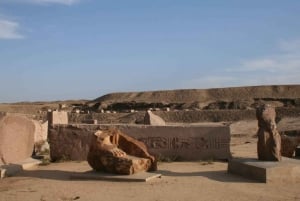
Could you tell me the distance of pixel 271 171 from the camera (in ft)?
27.4

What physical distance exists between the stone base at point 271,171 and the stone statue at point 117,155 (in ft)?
6.11

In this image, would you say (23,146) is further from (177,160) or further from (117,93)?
(117,93)

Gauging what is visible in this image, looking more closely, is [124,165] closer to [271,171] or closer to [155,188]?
[155,188]

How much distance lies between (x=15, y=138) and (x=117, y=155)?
3479 millimetres

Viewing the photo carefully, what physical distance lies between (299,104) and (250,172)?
37584 millimetres

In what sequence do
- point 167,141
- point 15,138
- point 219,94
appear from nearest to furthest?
point 15,138 → point 167,141 → point 219,94

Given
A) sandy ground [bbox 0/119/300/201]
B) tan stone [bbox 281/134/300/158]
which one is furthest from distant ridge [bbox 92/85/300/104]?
sandy ground [bbox 0/119/300/201]

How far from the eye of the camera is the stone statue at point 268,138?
9.23 metres

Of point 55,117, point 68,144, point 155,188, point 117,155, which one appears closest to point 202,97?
point 55,117

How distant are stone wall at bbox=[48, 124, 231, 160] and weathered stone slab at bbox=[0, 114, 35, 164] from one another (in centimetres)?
64

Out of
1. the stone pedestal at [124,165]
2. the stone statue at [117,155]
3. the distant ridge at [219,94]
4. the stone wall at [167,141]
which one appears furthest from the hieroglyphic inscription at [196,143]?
the distant ridge at [219,94]

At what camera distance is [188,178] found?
8.84 m

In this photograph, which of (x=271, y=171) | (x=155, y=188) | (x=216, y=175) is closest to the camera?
(x=155, y=188)

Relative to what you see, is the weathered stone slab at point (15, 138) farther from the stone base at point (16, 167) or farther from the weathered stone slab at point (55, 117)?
the weathered stone slab at point (55, 117)
